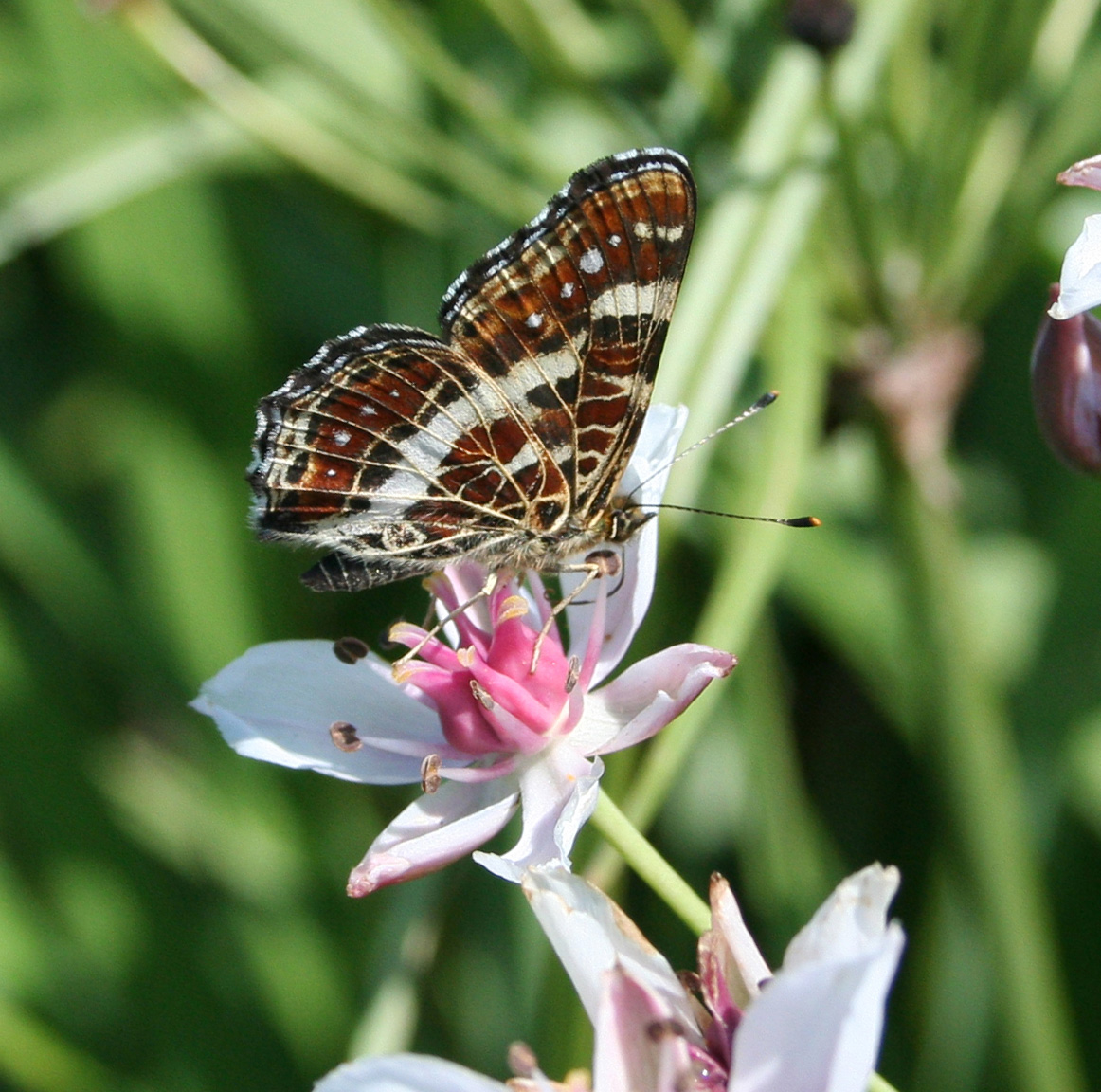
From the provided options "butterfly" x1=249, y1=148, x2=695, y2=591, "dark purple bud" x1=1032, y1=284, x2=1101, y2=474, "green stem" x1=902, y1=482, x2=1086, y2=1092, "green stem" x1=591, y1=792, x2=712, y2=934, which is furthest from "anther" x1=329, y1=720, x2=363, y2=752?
"green stem" x1=902, y1=482, x2=1086, y2=1092

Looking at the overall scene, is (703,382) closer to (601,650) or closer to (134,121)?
(601,650)

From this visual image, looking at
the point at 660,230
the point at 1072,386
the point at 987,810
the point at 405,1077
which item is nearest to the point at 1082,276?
the point at 1072,386

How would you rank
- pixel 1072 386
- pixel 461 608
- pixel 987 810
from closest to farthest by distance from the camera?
pixel 1072 386 → pixel 461 608 → pixel 987 810

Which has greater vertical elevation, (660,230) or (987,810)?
(660,230)

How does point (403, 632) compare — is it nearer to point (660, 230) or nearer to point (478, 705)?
point (478, 705)

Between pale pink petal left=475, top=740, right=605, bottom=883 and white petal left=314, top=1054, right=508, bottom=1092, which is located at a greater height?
pale pink petal left=475, top=740, right=605, bottom=883

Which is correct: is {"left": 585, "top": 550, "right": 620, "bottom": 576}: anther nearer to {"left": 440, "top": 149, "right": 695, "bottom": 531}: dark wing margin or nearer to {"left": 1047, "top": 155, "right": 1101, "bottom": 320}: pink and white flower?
{"left": 440, "top": 149, "right": 695, "bottom": 531}: dark wing margin

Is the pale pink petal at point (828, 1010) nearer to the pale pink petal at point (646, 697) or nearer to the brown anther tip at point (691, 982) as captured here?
the brown anther tip at point (691, 982)
